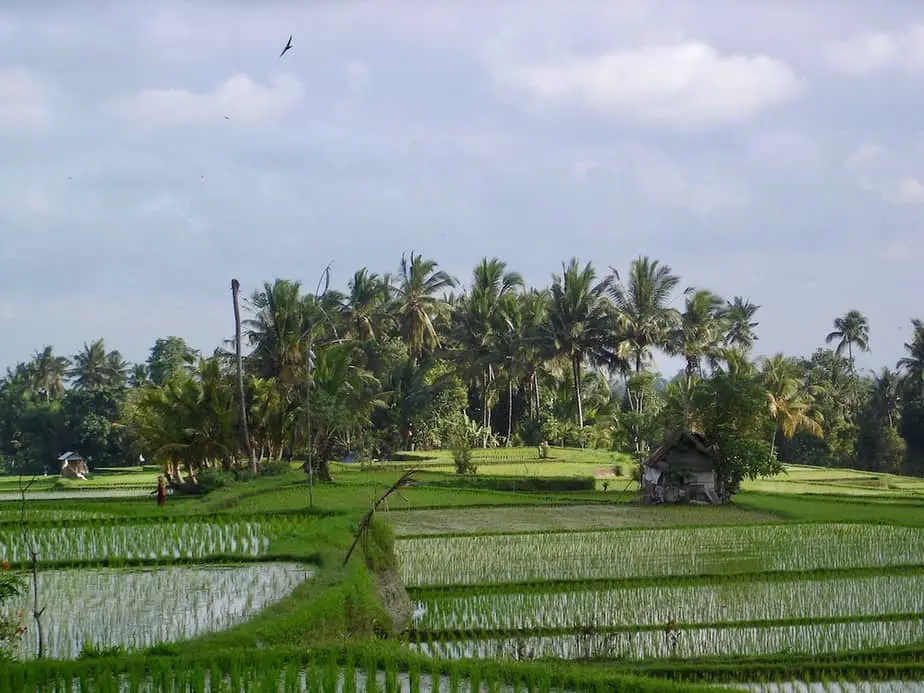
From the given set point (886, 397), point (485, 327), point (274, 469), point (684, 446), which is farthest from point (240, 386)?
point (886, 397)

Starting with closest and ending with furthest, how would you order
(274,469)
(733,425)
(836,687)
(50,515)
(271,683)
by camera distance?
(271,683) < (836,687) < (50,515) < (733,425) < (274,469)

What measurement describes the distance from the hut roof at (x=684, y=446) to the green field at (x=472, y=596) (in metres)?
1.83

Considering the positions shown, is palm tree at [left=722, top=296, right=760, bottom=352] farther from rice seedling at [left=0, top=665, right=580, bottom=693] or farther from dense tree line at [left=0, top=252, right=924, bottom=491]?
rice seedling at [left=0, top=665, right=580, bottom=693]

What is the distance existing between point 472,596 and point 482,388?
2930 centimetres

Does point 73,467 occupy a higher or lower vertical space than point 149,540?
higher

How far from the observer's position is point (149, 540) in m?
13.2

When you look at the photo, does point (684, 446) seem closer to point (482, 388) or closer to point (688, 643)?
point (688, 643)

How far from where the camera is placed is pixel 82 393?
127 ft

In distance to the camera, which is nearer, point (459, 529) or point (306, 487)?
point (459, 529)

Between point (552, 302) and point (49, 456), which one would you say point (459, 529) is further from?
point (49, 456)

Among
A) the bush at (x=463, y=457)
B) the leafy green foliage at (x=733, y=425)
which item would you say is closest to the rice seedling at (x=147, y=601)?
the leafy green foliage at (x=733, y=425)

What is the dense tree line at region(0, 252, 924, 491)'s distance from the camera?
73.2 feet

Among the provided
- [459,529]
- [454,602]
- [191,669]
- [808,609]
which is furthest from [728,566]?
[191,669]

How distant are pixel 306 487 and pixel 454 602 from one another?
11.0m
